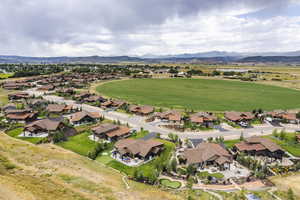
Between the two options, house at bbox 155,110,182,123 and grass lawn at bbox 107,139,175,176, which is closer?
grass lawn at bbox 107,139,175,176

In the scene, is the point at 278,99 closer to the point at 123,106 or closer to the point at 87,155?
the point at 123,106

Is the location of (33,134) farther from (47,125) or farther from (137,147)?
(137,147)

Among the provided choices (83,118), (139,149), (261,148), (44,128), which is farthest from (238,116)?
(44,128)

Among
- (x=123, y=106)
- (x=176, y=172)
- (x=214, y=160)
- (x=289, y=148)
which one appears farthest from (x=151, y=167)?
(x=123, y=106)

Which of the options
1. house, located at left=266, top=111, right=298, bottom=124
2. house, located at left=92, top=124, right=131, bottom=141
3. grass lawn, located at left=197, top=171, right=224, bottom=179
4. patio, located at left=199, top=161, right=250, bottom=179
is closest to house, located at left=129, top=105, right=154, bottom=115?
house, located at left=92, top=124, right=131, bottom=141

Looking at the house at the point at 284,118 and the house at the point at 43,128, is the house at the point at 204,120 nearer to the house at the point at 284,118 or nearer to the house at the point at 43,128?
the house at the point at 284,118

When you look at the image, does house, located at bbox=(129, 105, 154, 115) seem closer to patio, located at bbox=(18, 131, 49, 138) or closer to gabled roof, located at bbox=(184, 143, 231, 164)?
patio, located at bbox=(18, 131, 49, 138)
